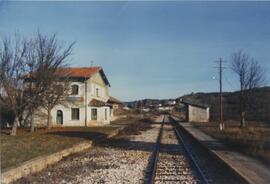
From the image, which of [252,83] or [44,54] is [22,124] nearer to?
[44,54]

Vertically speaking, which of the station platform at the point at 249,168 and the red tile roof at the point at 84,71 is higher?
the red tile roof at the point at 84,71

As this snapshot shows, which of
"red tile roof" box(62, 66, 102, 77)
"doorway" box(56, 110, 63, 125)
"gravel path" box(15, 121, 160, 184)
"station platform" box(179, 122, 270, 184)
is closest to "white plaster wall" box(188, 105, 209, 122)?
"red tile roof" box(62, 66, 102, 77)

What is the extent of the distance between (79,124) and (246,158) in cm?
3643

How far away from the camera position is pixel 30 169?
47.8ft

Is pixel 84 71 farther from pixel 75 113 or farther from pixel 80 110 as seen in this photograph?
pixel 75 113

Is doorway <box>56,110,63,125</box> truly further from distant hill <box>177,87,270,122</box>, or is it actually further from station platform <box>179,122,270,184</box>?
station platform <box>179,122,270,184</box>

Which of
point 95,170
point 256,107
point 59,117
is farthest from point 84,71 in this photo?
point 95,170

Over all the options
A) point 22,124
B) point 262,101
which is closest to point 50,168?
point 22,124

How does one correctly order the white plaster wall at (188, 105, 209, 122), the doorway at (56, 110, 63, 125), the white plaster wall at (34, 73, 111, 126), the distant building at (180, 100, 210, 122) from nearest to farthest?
the white plaster wall at (34, 73, 111, 126)
the doorway at (56, 110, 63, 125)
the distant building at (180, 100, 210, 122)
the white plaster wall at (188, 105, 209, 122)

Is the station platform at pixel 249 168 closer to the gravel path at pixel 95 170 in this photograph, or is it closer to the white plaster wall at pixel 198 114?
the gravel path at pixel 95 170

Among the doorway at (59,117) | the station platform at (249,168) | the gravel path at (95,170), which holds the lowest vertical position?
the gravel path at (95,170)

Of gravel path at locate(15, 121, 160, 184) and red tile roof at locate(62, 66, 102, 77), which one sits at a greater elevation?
red tile roof at locate(62, 66, 102, 77)

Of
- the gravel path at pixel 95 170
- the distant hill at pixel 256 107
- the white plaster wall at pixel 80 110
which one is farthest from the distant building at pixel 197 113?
the gravel path at pixel 95 170

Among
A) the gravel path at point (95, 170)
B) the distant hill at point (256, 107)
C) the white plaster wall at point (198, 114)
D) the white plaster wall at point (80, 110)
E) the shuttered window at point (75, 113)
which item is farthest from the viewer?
the white plaster wall at point (198, 114)
